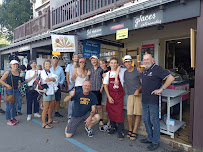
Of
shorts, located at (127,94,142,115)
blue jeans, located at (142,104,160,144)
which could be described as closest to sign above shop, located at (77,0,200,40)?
shorts, located at (127,94,142,115)

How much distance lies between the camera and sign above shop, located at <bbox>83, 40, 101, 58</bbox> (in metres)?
5.74

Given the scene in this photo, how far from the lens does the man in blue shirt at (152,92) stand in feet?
9.31

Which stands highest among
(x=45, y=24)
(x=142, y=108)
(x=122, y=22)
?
(x=45, y=24)

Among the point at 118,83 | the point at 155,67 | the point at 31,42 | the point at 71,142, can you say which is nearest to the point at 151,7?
the point at 155,67

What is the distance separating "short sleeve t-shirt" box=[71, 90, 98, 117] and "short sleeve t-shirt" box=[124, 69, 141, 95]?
84 centimetres

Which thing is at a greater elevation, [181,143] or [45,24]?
[45,24]

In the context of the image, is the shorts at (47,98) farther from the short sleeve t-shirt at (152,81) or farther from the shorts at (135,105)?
the short sleeve t-shirt at (152,81)

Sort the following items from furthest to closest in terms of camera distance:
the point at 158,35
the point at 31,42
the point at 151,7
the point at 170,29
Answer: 1. the point at 31,42
2. the point at 158,35
3. the point at 170,29
4. the point at 151,7

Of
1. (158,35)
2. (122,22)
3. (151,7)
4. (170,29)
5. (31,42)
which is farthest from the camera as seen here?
(31,42)

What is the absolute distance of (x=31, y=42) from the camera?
8039 mm

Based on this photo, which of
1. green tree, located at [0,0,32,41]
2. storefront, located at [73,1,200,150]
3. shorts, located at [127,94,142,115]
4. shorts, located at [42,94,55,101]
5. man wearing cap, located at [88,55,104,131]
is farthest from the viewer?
green tree, located at [0,0,32,41]

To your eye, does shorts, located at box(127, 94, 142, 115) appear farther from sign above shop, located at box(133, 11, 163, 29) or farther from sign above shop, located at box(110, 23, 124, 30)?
sign above shop, located at box(110, 23, 124, 30)

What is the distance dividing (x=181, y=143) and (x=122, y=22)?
3129 mm

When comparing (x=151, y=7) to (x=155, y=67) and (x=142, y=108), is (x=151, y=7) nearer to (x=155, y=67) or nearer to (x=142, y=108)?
(x=155, y=67)
